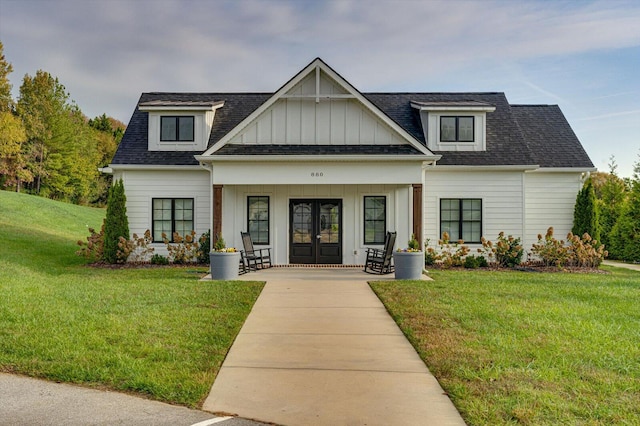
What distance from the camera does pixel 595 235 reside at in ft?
54.0

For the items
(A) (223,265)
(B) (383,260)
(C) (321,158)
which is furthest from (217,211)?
(B) (383,260)

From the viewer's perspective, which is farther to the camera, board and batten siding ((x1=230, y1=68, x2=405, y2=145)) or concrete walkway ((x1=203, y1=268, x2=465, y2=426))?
board and batten siding ((x1=230, y1=68, x2=405, y2=145))

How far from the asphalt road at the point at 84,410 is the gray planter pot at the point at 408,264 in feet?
29.9

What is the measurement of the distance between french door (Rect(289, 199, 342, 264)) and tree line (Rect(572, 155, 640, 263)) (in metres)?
8.31

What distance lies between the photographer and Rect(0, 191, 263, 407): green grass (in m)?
5.17

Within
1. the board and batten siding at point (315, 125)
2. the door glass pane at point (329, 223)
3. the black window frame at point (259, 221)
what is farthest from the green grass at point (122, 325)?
the board and batten siding at point (315, 125)

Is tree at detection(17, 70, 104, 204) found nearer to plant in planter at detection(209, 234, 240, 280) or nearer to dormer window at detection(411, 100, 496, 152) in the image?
plant in planter at detection(209, 234, 240, 280)

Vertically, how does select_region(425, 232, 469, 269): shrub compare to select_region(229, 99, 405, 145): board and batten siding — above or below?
below

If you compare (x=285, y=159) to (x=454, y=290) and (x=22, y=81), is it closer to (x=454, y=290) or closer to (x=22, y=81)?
(x=454, y=290)

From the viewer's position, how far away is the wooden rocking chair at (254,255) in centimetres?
1449

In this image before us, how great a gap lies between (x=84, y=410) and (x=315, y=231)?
1200cm

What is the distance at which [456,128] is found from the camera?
56.2ft

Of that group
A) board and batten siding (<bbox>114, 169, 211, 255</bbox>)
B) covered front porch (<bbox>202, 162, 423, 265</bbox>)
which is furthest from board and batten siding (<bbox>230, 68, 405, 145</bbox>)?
board and batten siding (<bbox>114, 169, 211, 255</bbox>)

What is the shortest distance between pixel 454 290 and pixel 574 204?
885 cm
